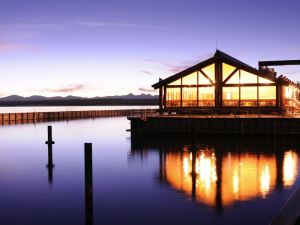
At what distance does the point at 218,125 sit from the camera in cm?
4438

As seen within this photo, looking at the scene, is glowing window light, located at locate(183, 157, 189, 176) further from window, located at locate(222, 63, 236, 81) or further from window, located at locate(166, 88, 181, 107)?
window, located at locate(222, 63, 236, 81)

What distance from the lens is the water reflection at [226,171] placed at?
21.0 m

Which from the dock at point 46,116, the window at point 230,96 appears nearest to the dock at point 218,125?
the window at point 230,96

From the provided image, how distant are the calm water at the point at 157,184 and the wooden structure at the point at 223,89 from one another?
7.63m

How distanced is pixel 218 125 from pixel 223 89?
707 cm

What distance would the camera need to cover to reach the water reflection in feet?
68.9

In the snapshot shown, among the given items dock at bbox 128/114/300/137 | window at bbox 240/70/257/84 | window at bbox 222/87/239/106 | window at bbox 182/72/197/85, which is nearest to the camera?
dock at bbox 128/114/300/137

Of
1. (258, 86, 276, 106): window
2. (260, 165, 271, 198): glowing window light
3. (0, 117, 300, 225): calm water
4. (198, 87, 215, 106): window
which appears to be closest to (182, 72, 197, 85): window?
(198, 87, 215, 106): window

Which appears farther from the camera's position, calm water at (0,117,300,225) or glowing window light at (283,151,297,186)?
glowing window light at (283,151,297,186)

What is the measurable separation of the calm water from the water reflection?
47 mm

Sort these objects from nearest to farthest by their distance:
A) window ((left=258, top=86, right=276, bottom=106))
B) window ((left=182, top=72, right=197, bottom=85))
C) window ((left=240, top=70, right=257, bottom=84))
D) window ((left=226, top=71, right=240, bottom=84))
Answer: window ((left=258, top=86, right=276, bottom=106)), window ((left=240, top=70, right=257, bottom=84)), window ((left=226, top=71, right=240, bottom=84)), window ((left=182, top=72, right=197, bottom=85))

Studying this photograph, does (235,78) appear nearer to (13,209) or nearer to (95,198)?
(95,198)

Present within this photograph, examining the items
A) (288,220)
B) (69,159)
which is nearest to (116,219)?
(288,220)

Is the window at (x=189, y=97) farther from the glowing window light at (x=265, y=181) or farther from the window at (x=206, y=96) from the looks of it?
the glowing window light at (x=265, y=181)
